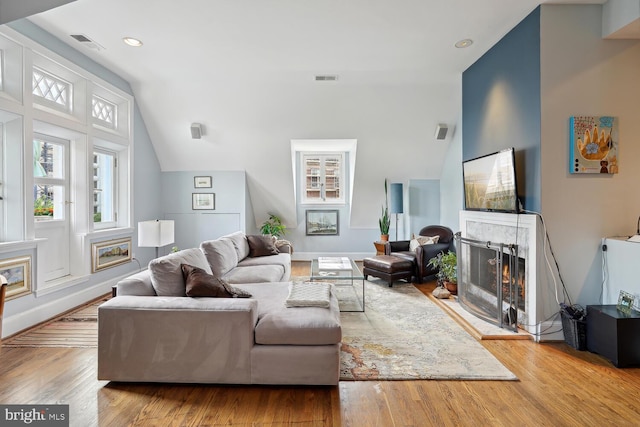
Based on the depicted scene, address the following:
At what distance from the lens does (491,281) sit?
3.64m

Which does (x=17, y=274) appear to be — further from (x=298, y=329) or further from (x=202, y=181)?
(x=202, y=181)

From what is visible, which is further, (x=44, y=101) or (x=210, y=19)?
(x=44, y=101)

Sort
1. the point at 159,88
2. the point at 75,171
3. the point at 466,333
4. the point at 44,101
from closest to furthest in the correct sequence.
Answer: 1. the point at 466,333
2. the point at 44,101
3. the point at 75,171
4. the point at 159,88

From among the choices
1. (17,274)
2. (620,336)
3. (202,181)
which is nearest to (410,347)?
(620,336)

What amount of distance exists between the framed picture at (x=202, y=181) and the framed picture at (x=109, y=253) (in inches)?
63.9

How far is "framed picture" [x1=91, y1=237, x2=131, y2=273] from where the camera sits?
428 cm

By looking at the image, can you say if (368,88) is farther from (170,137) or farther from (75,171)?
(75,171)

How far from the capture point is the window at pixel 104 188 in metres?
4.63

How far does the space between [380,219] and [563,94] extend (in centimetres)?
400

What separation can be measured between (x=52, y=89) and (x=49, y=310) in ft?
7.91

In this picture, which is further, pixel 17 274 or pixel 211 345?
pixel 17 274

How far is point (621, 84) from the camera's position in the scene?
3014 mm

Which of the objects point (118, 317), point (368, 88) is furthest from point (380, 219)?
point (118, 317)

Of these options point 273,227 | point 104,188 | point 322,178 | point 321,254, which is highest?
point 322,178
